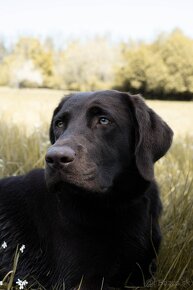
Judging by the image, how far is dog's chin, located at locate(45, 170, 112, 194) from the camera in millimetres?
2344

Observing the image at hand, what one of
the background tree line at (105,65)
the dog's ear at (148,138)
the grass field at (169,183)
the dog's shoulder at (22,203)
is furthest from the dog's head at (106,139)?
the background tree line at (105,65)

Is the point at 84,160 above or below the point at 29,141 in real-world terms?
above

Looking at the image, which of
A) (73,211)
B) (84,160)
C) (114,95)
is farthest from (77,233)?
(114,95)

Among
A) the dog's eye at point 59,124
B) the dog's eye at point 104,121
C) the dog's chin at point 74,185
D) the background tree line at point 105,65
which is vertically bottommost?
the background tree line at point 105,65

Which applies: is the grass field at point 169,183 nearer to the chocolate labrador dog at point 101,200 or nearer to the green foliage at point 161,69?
the chocolate labrador dog at point 101,200

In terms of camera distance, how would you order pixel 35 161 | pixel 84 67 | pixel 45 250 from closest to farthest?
pixel 45 250, pixel 35 161, pixel 84 67

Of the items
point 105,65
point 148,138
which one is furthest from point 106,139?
point 105,65

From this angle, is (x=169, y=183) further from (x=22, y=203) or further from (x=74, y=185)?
(x=74, y=185)

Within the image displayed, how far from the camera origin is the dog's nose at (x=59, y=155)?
223 centimetres

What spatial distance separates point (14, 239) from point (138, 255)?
83cm

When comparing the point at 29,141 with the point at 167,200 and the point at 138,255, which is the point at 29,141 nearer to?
the point at 167,200

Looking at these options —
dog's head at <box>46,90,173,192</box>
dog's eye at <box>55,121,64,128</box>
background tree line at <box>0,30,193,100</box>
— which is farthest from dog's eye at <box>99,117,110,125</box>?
background tree line at <box>0,30,193,100</box>

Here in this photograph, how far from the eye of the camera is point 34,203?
118 inches

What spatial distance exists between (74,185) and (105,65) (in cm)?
2682
